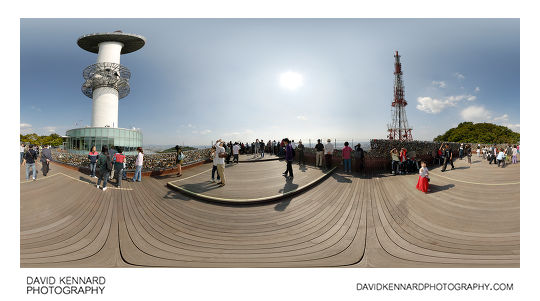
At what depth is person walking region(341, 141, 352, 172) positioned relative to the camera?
1.42 m

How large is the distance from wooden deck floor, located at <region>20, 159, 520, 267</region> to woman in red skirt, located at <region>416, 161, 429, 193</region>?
0.06m

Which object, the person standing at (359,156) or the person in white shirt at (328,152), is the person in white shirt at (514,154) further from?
the person in white shirt at (328,152)

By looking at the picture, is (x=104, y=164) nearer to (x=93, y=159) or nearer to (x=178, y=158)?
(x=93, y=159)

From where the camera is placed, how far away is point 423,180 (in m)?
1.33

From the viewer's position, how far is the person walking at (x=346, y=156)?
1420mm

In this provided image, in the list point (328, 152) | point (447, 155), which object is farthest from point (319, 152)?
point (447, 155)

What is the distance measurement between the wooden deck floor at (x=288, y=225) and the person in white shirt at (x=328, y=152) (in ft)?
0.71

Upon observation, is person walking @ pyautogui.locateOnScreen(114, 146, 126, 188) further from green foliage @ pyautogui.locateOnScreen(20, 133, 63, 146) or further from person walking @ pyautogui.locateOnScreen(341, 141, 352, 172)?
person walking @ pyautogui.locateOnScreen(341, 141, 352, 172)

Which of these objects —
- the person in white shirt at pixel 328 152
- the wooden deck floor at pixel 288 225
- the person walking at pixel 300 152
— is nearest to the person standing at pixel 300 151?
the person walking at pixel 300 152

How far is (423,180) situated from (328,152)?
96cm

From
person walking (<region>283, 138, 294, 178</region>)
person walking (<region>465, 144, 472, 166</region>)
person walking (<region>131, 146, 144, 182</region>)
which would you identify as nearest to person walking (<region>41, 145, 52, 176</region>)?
person walking (<region>131, 146, 144, 182</region>)
